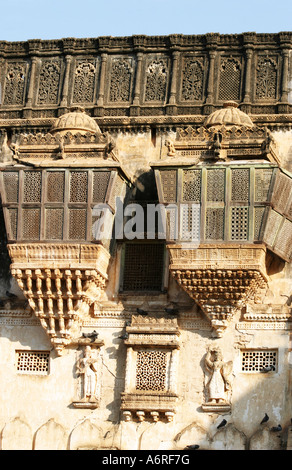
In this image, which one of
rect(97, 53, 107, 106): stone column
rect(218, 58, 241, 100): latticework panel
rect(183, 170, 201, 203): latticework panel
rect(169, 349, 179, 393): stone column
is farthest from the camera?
rect(97, 53, 107, 106): stone column

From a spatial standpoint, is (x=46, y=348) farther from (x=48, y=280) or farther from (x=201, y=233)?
(x=201, y=233)

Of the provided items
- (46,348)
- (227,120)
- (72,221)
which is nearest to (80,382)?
(46,348)

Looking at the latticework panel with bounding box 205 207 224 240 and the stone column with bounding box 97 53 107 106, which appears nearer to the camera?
the latticework panel with bounding box 205 207 224 240

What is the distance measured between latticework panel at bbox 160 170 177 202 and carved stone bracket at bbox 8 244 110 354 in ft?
4.86

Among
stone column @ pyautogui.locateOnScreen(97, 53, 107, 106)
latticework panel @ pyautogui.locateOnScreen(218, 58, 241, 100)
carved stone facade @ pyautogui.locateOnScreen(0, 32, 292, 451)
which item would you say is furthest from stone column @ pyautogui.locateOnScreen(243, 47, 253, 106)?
stone column @ pyautogui.locateOnScreen(97, 53, 107, 106)

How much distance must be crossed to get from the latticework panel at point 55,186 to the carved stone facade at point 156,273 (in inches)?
1.1

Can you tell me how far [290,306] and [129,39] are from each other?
625 centimetres

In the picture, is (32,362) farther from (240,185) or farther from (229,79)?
(229,79)

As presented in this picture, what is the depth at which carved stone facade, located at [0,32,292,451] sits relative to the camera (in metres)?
23.8

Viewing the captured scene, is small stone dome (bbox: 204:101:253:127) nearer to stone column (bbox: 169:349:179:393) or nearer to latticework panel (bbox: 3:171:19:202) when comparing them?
latticework panel (bbox: 3:171:19:202)

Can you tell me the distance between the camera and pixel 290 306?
79.8 feet

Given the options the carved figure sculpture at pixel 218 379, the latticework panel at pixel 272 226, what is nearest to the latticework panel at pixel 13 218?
the carved figure sculpture at pixel 218 379

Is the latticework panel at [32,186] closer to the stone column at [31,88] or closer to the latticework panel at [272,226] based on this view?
the stone column at [31,88]
